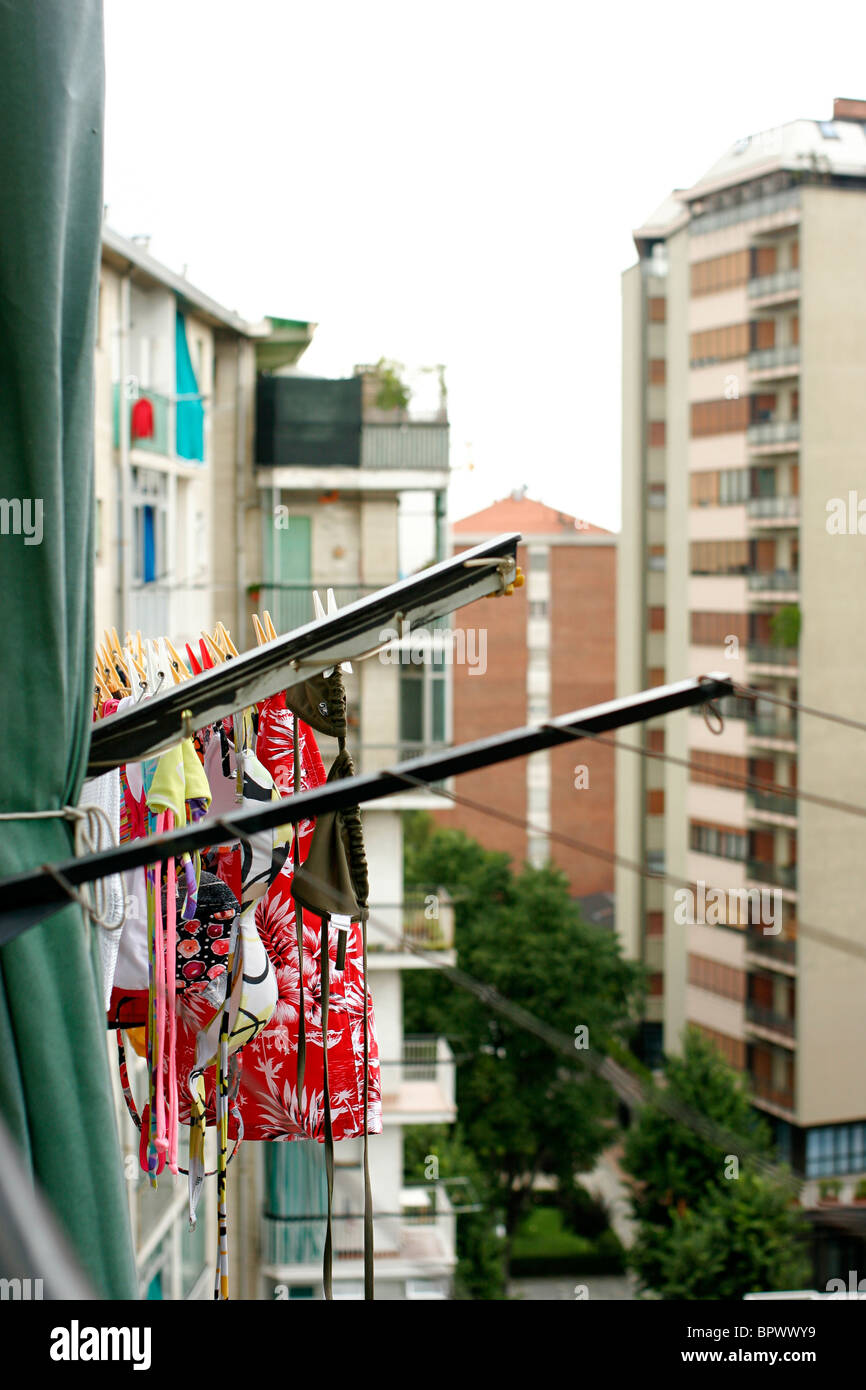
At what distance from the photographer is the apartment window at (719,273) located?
17.6 m

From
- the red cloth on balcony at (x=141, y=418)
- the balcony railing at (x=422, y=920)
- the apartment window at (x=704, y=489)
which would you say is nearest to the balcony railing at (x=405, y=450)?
the red cloth on balcony at (x=141, y=418)

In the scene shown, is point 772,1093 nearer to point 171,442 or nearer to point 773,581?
point 773,581

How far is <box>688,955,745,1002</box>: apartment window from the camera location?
17203mm

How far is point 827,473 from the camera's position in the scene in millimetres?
16828

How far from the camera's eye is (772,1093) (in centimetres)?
1645

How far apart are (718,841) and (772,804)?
47.5 inches

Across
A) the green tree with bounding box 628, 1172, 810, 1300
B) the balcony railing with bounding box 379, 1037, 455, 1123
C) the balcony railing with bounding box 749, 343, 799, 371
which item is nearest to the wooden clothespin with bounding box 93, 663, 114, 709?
the balcony railing with bounding box 379, 1037, 455, 1123

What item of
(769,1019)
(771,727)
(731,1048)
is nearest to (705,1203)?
(769,1019)

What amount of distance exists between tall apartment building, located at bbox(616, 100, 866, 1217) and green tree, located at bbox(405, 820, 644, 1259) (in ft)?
5.05

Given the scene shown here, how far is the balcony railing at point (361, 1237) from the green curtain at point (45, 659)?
315 inches

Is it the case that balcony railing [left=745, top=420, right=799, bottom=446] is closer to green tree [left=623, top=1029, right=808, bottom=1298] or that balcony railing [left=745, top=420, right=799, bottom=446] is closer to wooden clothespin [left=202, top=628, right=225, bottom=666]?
green tree [left=623, top=1029, right=808, bottom=1298]

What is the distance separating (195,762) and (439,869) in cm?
1721
